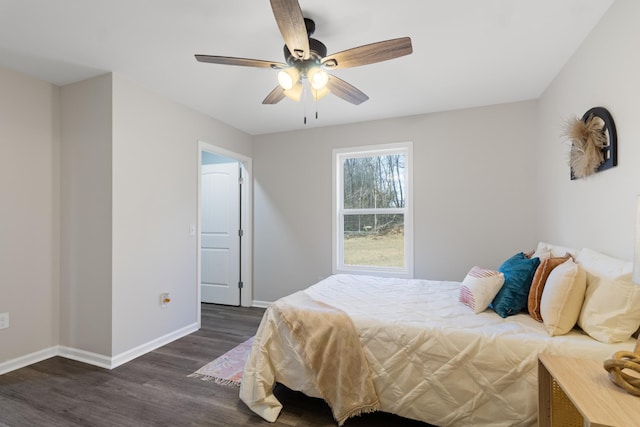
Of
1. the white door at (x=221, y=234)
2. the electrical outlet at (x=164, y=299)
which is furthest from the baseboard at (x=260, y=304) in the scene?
the electrical outlet at (x=164, y=299)

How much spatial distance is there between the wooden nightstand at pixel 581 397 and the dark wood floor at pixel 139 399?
0.76m

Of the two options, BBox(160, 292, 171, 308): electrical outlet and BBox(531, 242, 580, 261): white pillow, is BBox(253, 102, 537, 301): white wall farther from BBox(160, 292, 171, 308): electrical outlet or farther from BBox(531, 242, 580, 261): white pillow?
BBox(160, 292, 171, 308): electrical outlet

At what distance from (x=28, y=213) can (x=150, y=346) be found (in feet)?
5.16

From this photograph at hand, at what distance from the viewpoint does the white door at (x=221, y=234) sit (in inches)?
172

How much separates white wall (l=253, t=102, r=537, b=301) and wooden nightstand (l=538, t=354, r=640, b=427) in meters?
2.02

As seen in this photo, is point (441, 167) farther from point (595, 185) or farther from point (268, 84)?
point (268, 84)

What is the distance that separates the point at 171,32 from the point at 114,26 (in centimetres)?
35

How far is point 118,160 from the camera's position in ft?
8.57

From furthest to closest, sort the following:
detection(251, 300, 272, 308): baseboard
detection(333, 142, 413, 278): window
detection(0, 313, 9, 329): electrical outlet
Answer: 1. detection(251, 300, 272, 308): baseboard
2. detection(333, 142, 413, 278): window
3. detection(0, 313, 9, 329): electrical outlet

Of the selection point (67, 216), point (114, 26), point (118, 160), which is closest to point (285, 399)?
point (118, 160)

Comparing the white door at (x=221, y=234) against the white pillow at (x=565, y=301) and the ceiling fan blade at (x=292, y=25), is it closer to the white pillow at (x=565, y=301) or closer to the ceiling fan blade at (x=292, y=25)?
the ceiling fan blade at (x=292, y=25)

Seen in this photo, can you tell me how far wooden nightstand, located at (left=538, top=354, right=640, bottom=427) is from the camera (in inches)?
38.0

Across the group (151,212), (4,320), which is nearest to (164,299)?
(151,212)

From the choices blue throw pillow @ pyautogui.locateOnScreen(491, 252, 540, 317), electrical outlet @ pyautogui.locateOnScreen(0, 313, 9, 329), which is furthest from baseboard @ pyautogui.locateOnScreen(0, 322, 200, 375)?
blue throw pillow @ pyautogui.locateOnScreen(491, 252, 540, 317)
